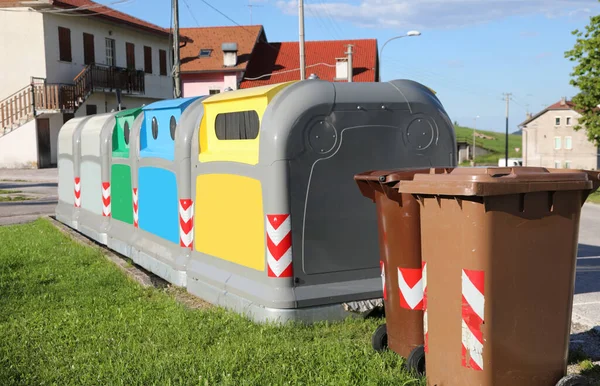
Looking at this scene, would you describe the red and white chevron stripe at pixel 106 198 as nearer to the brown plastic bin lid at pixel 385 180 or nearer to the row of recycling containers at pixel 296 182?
the row of recycling containers at pixel 296 182

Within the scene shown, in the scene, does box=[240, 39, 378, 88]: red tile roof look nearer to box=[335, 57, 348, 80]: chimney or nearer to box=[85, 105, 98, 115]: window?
box=[335, 57, 348, 80]: chimney

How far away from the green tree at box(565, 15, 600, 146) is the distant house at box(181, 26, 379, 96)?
2206 centimetres

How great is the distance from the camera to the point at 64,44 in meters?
35.6

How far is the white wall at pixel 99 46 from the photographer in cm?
3478

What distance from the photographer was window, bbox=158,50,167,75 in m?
44.9

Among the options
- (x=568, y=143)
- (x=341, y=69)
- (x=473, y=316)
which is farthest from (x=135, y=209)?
(x=568, y=143)

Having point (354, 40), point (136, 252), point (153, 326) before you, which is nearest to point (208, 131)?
point (153, 326)

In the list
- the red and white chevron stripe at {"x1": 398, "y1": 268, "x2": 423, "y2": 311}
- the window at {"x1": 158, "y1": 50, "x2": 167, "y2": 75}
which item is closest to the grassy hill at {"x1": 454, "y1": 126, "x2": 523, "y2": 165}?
the window at {"x1": 158, "y1": 50, "x2": 167, "y2": 75}

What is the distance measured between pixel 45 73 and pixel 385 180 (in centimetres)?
3212

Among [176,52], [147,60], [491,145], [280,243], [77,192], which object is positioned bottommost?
[491,145]

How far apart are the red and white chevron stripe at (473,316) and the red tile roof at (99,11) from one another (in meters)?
33.2

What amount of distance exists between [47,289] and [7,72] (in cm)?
2956

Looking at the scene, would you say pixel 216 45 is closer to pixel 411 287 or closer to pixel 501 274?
pixel 411 287

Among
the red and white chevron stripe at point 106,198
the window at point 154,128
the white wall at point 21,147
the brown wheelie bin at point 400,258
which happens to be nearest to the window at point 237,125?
the brown wheelie bin at point 400,258
